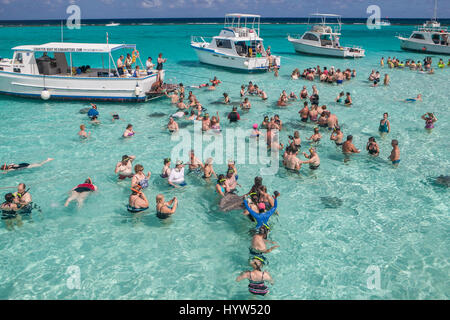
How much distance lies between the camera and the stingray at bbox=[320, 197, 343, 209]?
10.0 m

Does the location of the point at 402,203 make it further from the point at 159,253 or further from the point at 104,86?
the point at 104,86

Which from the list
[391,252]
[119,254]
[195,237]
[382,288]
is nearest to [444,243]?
[391,252]

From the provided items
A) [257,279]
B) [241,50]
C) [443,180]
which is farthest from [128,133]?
[241,50]

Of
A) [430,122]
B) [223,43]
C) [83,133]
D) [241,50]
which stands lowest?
[83,133]

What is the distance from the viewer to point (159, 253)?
8.16m

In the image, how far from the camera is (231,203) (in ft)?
31.5

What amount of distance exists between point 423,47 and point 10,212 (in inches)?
1980

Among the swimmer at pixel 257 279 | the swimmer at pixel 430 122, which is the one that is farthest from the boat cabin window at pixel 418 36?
the swimmer at pixel 257 279

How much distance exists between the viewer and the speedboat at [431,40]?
42166 mm

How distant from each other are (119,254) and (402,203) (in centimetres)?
848

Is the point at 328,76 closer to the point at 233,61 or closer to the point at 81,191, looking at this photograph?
the point at 233,61

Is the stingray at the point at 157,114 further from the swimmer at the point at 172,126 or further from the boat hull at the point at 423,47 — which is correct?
the boat hull at the point at 423,47

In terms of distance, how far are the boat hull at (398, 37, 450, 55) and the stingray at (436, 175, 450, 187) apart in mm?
39188

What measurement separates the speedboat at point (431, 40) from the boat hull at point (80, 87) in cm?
3939
